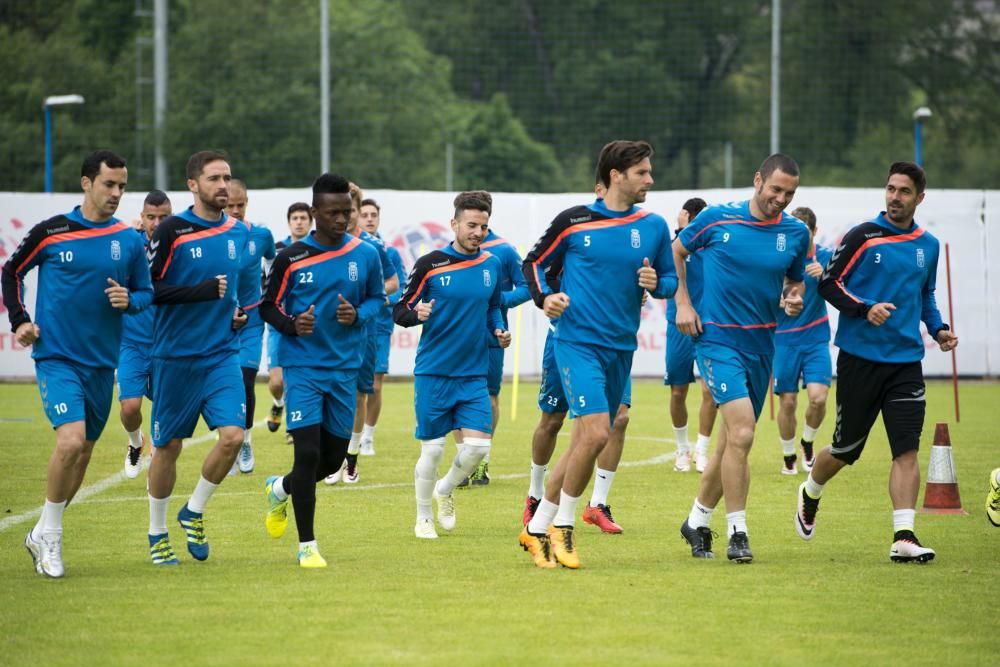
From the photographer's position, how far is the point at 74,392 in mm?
8297

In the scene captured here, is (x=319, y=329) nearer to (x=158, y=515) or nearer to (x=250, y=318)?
(x=158, y=515)

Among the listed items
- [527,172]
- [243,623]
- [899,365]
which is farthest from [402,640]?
[527,172]

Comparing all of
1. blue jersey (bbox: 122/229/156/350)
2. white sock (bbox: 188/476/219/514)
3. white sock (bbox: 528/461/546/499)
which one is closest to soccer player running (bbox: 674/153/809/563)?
white sock (bbox: 528/461/546/499)

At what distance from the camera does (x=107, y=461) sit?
14.4 metres

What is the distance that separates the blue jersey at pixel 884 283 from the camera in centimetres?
909

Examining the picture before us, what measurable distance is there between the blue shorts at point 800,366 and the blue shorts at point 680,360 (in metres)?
0.78

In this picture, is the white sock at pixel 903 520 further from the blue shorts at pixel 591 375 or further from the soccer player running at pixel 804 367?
the soccer player running at pixel 804 367

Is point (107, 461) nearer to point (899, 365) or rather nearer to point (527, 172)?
point (899, 365)

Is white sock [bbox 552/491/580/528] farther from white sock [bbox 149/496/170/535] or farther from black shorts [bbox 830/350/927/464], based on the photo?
white sock [bbox 149/496/170/535]

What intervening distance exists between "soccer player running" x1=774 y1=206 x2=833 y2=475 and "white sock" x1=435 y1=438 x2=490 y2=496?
4.40 m

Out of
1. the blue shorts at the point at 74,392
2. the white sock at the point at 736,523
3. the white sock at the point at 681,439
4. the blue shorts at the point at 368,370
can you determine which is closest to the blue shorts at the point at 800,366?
the white sock at the point at 681,439

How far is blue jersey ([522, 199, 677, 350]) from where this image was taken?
8602 mm

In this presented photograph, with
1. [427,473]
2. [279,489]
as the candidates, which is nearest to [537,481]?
[427,473]

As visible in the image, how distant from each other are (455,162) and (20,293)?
37752mm
